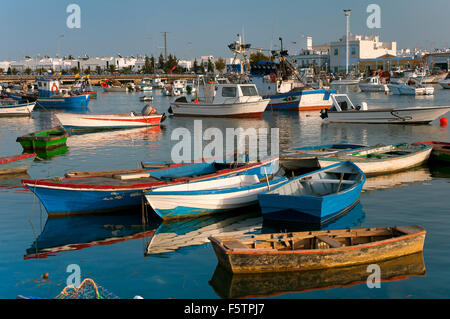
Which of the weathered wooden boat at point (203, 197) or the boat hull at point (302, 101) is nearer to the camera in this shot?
the weathered wooden boat at point (203, 197)

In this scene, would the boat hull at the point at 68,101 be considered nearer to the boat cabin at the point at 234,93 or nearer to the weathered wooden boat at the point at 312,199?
the boat cabin at the point at 234,93

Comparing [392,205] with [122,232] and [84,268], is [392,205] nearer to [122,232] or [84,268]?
[122,232]

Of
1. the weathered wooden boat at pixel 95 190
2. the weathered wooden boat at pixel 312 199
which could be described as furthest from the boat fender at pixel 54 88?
the weathered wooden boat at pixel 312 199

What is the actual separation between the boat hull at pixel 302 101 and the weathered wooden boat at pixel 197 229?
35630mm

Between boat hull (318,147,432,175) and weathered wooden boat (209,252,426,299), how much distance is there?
8.55 m

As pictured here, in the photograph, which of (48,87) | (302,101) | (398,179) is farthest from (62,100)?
(398,179)

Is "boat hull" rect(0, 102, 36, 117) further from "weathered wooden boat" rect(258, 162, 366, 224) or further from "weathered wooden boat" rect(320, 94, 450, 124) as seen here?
"weathered wooden boat" rect(258, 162, 366, 224)

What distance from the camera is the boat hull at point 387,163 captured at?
61.4 ft

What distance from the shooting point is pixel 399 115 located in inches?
1393

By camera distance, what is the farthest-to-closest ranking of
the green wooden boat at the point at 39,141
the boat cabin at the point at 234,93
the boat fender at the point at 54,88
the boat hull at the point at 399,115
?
the boat fender at the point at 54,88 → the boat cabin at the point at 234,93 → the boat hull at the point at 399,115 → the green wooden boat at the point at 39,141

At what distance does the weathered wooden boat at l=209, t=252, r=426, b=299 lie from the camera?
31.2 feet

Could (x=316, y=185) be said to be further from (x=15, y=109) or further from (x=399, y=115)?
(x=15, y=109)

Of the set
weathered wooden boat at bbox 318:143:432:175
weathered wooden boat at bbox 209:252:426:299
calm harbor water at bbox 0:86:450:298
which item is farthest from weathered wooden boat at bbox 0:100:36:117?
weathered wooden boat at bbox 209:252:426:299
